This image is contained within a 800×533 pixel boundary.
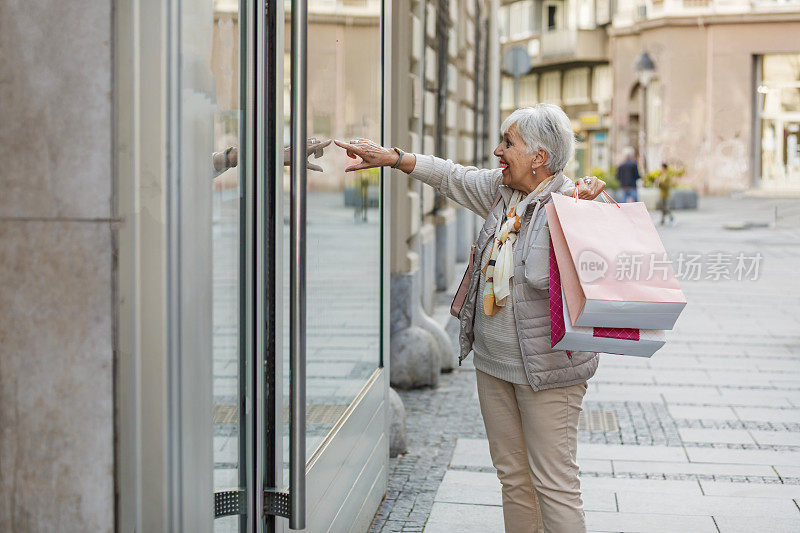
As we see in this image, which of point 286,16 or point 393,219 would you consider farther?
point 393,219

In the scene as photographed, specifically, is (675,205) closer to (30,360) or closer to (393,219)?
(393,219)

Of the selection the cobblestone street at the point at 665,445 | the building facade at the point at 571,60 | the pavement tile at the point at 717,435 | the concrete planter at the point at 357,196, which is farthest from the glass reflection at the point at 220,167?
the building facade at the point at 571,60

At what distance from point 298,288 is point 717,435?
4.00 meters

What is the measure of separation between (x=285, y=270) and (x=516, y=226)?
33.4 inches

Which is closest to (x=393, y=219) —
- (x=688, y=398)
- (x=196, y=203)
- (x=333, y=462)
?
(x=688, y=398)

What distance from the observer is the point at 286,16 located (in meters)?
3.10

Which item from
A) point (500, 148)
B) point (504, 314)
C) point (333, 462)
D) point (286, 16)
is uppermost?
point (286, 16)

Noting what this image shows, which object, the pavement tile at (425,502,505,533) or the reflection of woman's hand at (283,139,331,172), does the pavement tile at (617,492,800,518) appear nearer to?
the pavement tile at (425,502,505,533)

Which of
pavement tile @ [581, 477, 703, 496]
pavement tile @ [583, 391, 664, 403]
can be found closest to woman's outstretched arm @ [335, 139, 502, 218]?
pavement tile @ [581, 477, 703, 496]

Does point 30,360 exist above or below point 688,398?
above

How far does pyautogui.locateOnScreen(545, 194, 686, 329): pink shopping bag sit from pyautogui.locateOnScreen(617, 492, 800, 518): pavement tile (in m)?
1.95

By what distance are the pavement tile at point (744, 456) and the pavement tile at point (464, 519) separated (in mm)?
1400

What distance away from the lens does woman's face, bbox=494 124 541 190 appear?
11.7ft

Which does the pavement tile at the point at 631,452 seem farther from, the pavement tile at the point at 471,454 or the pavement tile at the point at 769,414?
the pavement tile at the point at 769,414
